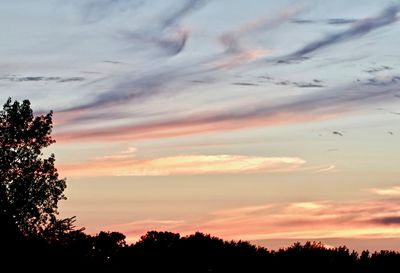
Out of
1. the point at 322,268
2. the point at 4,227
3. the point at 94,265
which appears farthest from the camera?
the point at 94,265

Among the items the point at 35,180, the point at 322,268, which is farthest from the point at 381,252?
the point at 35,180

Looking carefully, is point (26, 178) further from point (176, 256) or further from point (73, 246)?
point (176, 256)

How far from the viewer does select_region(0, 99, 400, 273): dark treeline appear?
92.3 m

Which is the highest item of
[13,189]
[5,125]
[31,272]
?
[5,125]

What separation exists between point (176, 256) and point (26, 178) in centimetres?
4168

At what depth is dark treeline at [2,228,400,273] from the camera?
9869 centimetres

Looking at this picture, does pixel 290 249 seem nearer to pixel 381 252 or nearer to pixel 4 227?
pixel 381 252

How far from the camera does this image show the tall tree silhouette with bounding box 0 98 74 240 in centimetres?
9175

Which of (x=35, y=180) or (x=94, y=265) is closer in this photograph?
(x=35, y=180)

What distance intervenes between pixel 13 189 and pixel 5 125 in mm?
7155

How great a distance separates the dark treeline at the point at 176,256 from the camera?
98688mm

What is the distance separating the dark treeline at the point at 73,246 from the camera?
A: 92.3 meters

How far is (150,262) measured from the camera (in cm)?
13262

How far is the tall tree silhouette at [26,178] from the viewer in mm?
91750
